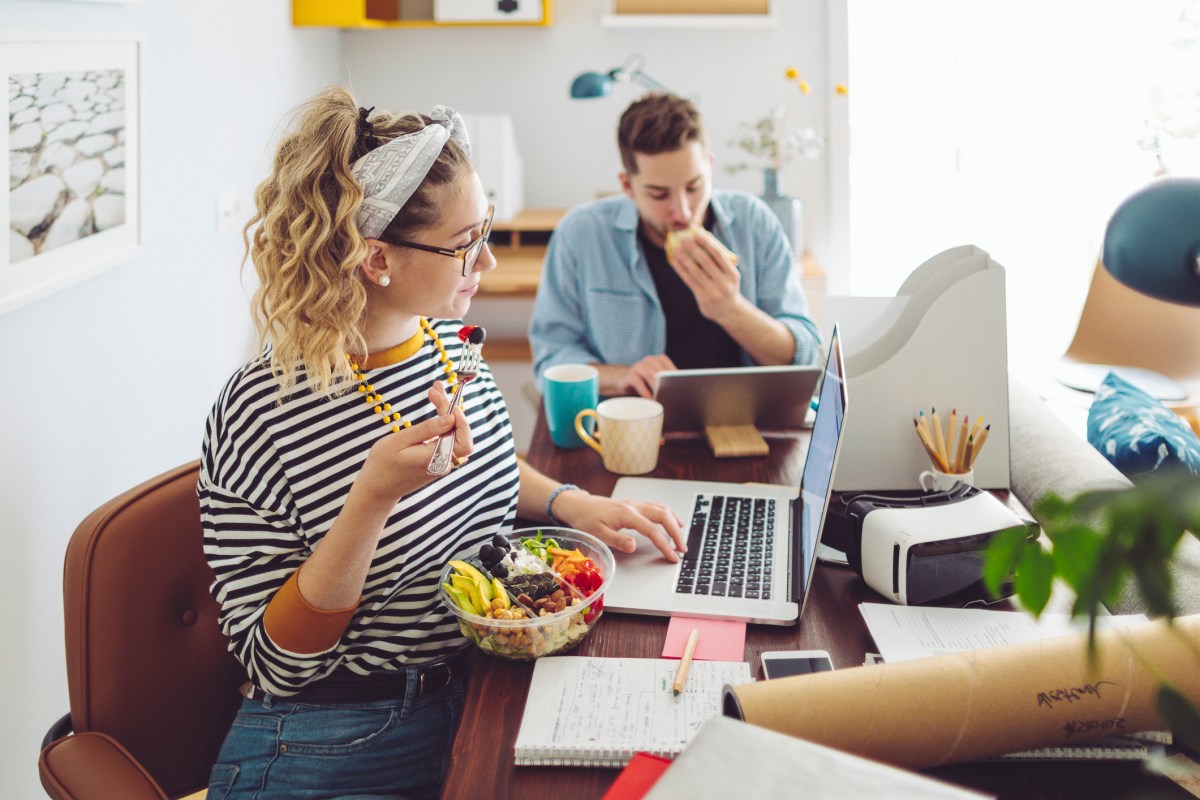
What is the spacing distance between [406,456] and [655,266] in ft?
4.56

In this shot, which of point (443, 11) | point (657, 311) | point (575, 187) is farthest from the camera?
point (575, 187)

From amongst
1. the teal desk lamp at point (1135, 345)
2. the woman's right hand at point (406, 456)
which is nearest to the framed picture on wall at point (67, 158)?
the woman's right hand at point (406, 456)

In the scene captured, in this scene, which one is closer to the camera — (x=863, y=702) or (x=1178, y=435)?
(x=863, y=702)

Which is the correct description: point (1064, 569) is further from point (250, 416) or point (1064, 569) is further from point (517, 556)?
point (250, 416)

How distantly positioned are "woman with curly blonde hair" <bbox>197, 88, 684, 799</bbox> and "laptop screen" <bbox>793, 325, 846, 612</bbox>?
6.3 inches

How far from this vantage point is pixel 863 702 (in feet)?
2.58

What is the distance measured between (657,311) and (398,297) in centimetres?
106

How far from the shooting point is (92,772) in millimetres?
1062

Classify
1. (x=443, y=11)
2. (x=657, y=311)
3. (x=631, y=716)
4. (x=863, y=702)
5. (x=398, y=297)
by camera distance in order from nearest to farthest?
(x=863, y=702) < (x=631, y=716) < (x=398, y=297) < (x=657, y=311) < (x=443, y=11)

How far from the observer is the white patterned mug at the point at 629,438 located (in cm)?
148

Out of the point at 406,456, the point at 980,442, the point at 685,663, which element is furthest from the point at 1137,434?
the point at 406,456

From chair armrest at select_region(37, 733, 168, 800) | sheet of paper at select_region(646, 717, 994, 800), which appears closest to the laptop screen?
sheet of paper at select_region(646, 717, 994, 800)

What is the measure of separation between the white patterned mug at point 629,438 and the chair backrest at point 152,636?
1.90 feet

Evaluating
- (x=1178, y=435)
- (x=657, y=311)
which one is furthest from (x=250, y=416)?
(x=1178, y=435)
